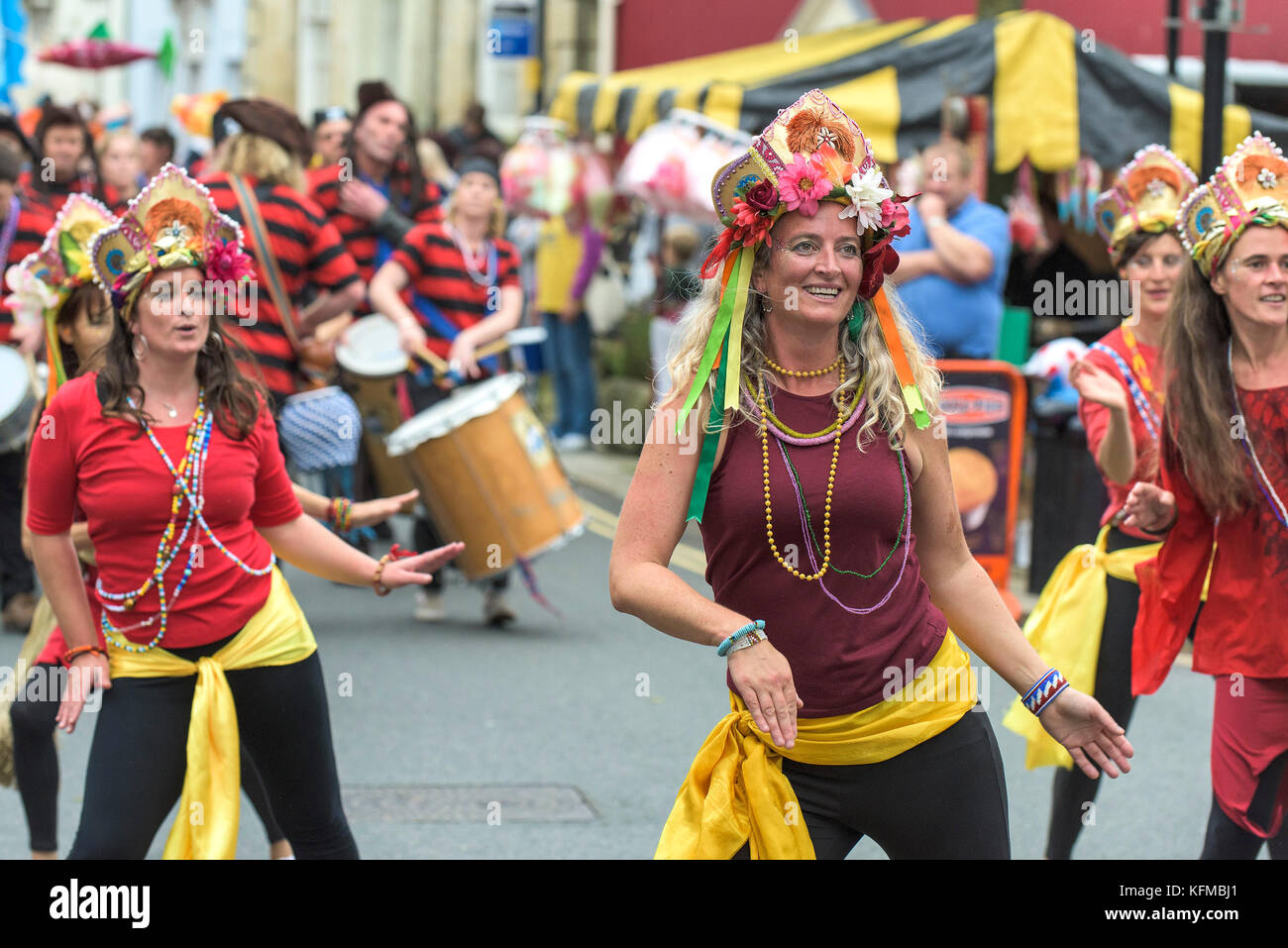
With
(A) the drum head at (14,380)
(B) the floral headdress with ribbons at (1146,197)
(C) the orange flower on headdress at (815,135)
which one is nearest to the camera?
(C) the orange flower on headdress at (815,135)

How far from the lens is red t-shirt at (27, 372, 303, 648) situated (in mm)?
4176

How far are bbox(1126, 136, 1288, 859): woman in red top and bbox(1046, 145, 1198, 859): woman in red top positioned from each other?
1.21 feet

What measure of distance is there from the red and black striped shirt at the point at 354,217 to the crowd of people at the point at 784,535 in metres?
4.20

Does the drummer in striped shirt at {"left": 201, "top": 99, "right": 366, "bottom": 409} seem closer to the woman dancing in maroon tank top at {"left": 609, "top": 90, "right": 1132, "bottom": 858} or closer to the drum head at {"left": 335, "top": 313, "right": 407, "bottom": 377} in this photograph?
the drum head at {"left": 335, "top": 313, "right": 407, "bottom": 377}

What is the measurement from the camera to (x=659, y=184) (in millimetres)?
11609

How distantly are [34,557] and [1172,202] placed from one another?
322 centimetres

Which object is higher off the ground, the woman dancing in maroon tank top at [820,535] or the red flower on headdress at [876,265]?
the red flower on headdress at [876,265]

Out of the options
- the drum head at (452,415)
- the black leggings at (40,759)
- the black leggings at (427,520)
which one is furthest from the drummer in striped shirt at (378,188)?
the black leggings at (40,759)

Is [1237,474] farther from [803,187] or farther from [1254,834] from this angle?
[803,187]

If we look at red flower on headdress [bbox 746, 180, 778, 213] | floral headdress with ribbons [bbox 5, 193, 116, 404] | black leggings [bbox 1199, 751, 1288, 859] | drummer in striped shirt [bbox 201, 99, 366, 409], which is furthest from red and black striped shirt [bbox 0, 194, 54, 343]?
black leggings [bbox 1199, 751, 1288, 859]

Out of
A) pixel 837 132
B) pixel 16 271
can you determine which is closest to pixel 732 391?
pixel 837 132

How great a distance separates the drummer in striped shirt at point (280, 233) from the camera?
25.6ft

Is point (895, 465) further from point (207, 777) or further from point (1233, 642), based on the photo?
point (207, 777)

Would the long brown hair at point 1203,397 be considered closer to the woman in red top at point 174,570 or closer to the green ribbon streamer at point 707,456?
the green ribbon streamer at point 707,456
